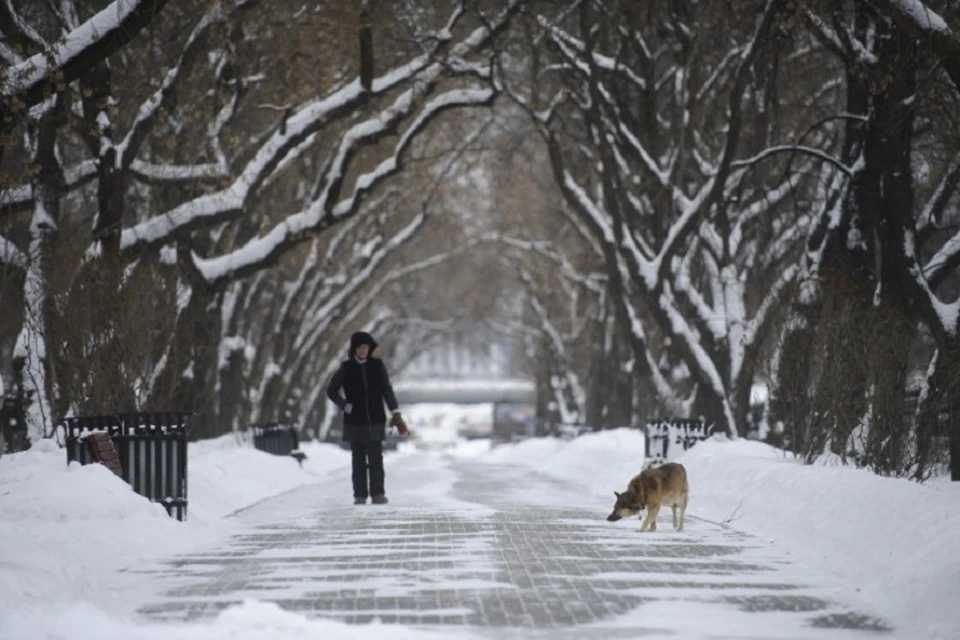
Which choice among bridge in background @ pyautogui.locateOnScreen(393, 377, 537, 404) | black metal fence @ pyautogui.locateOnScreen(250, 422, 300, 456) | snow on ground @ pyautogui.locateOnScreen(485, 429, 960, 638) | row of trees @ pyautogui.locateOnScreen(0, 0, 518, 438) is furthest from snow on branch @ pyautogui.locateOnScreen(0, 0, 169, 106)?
bridge in background @ pyautogui.locateOnScreen(393, 377, 537, 404)

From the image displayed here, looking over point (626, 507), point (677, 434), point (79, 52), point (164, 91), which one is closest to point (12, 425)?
point (164, 91)

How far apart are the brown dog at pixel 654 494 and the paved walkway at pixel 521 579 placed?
0.19 m

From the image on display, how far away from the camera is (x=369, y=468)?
2067cm

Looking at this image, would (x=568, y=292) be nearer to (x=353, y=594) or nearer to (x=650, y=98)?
(x=650, y=98)

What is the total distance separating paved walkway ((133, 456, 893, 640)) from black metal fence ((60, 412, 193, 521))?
3.13ft

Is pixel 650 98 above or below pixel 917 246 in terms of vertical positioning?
above

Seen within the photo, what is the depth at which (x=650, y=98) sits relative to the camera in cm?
3044

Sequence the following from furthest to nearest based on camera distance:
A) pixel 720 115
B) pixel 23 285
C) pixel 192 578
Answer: pixel 720 115, pixel 23 285, pixel 192 578

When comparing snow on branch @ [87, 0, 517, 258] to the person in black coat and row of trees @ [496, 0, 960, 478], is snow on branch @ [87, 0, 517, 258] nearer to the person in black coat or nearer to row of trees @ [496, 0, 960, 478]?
row of trees @ [496, 0, 960, 478]

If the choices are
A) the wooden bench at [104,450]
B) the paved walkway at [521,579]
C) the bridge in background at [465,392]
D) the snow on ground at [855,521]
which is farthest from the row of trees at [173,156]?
the bridge in background at [465,392]

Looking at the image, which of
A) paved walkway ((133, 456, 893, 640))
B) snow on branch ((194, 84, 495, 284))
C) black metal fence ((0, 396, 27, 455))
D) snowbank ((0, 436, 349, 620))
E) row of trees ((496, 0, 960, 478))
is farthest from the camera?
snow on branch ((194, 84, 495, 284))

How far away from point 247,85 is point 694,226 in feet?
27.5

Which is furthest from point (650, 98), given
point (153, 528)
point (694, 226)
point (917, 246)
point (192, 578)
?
point (192, 578)

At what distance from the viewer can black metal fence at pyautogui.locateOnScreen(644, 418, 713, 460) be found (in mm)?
27250
